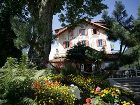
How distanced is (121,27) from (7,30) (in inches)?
735

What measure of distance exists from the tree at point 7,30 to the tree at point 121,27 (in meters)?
15.0

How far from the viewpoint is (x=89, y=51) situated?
116 ft

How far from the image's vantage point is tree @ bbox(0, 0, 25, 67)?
24.4 meters

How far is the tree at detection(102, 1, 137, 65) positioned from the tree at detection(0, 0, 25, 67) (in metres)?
15.0

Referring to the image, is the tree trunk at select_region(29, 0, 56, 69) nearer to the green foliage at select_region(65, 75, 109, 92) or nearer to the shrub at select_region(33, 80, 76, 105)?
the green foliage at select_region(65, 75, 109, 92)

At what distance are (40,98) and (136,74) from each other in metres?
29.4

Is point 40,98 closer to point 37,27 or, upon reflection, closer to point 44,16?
point 37,27

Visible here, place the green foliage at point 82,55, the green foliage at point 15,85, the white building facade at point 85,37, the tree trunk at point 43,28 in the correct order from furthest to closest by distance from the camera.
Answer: the white building facade at point 85,37, the green foliage at point 82,55, the tree trunk at point 43,28, the green foliage at point 15,85

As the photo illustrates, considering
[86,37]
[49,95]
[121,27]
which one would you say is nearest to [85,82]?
[49,95]

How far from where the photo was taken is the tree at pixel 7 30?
80.0ft

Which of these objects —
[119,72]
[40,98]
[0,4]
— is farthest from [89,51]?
[40,98]

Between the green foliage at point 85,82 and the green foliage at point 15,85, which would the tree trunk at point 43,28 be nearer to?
the green foliage at point 85,82

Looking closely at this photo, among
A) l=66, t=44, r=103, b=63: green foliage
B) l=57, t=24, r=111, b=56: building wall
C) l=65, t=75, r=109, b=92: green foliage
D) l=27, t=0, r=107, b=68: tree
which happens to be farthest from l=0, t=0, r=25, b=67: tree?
l=57, t=24, r=111, b=56: building wall

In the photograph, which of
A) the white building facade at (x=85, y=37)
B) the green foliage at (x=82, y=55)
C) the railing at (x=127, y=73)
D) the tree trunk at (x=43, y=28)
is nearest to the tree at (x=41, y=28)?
the tree trunk at (x=43, y=28)
